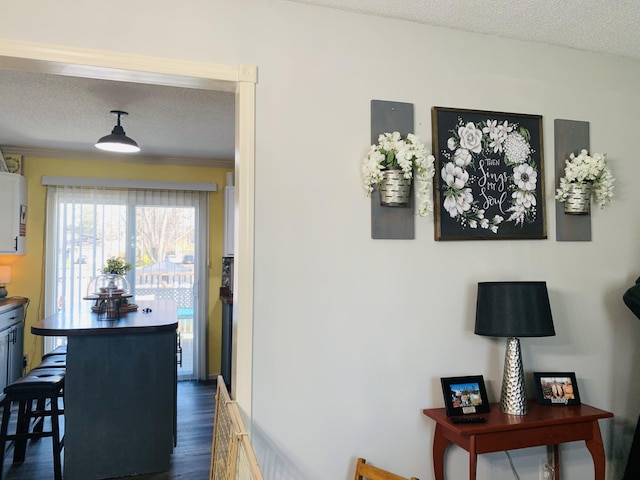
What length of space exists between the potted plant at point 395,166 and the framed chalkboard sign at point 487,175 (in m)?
0.19

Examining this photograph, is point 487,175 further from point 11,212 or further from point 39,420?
point 11,212

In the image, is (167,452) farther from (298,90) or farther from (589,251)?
(589,251)

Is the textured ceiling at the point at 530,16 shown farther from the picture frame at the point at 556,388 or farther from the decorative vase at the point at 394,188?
the picture frame at the point at 556,388

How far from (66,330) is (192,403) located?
199cm

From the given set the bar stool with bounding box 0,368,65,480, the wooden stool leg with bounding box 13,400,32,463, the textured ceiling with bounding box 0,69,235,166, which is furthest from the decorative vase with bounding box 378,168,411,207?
the wooden stool leg with bounding box 13,400,32,463

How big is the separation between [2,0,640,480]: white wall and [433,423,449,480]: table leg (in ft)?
0.20

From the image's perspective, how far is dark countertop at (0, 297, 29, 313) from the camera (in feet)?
13.4

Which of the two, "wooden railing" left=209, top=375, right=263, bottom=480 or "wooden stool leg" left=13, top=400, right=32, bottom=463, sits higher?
"wooden railing" left=209, top=375, right=263, bottom=480

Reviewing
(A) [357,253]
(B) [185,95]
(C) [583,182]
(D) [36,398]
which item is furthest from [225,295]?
(C) [583,182]

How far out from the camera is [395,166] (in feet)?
6.56

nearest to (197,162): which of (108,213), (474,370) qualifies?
(108,213)

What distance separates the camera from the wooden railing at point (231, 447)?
1409 millimetres

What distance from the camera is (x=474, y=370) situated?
2.24 metres

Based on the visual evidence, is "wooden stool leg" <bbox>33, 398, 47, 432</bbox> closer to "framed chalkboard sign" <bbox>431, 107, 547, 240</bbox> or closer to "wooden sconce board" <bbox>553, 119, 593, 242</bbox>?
"framed chalkboard sign" <bbox>431, 107, 547, 240</bbox>
